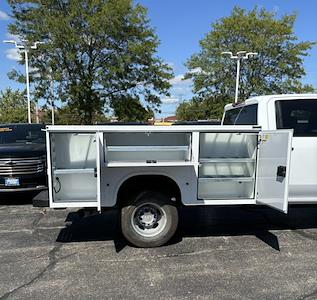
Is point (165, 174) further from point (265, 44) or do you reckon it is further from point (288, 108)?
point (265, 44)

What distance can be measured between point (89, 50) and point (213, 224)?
19.4 m

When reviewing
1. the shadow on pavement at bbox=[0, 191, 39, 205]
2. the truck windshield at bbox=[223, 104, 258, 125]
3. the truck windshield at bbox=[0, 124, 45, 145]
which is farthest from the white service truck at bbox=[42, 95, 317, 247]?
the truck windshield at bbox=[0, 124, 45, 145]

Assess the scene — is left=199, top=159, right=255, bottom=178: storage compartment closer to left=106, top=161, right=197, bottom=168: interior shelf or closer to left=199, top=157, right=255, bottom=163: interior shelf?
left=199, top=157, right=255, bottom=163: interior shelf

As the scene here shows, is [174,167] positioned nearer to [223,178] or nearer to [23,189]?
[223,178]

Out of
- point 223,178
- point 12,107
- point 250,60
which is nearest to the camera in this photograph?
point 223,178

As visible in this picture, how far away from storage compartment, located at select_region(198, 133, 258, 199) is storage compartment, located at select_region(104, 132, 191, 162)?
0.32 metres

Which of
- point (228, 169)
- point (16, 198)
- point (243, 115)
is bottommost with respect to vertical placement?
point (16, 198)

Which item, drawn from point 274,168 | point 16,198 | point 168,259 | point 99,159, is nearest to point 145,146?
point 99,159

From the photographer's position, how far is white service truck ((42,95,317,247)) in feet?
17.6

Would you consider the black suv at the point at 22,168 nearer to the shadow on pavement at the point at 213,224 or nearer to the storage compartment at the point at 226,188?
the shadow on pavement at the point at 213,224

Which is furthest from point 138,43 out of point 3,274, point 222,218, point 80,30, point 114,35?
point 3,274

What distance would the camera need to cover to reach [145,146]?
5.76 m

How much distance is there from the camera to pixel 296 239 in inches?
244

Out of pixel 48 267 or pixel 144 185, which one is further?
pixel 144 185
